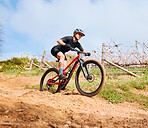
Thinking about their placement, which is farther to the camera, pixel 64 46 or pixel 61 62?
pixel 64 46

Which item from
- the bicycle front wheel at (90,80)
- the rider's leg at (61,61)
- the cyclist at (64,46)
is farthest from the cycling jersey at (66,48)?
the bicycle front wheel at (90,80)

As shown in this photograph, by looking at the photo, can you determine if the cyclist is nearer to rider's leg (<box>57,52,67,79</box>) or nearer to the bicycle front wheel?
rider's leg (<box>57,52,67,79</box>)

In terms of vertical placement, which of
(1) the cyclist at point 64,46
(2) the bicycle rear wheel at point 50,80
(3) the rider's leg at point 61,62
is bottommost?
(2) the bicycle rear wheel at point 50,80

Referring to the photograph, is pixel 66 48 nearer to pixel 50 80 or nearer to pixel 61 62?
pixel 61 62

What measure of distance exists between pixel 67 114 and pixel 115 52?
31.1 ft

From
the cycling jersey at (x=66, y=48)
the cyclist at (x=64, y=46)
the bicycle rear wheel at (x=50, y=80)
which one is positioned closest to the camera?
the cyclist at (x=64, y=46)

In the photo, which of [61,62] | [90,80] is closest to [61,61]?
[61,62]

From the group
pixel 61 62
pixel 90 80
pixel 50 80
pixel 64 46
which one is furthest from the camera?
pixel 50 80

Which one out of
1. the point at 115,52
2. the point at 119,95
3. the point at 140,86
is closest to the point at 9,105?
the point at 119,95

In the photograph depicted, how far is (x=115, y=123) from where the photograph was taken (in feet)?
9.27

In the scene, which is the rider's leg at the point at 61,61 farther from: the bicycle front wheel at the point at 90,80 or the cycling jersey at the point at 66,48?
the bicycle front wheel at the point at 90,80

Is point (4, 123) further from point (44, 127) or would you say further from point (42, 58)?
point (42, 58)

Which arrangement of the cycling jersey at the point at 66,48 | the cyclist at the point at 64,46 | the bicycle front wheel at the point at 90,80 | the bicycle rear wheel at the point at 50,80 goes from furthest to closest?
the bicycle rear wheel at the point at 50,80 → the cycling jersey at the point at 66,48 → the cyclist at the point at 64,46 → the bicycle front wheel at the point at 90,80

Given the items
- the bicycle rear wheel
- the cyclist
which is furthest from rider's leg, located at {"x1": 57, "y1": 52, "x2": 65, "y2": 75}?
the bicycle rear wheel
